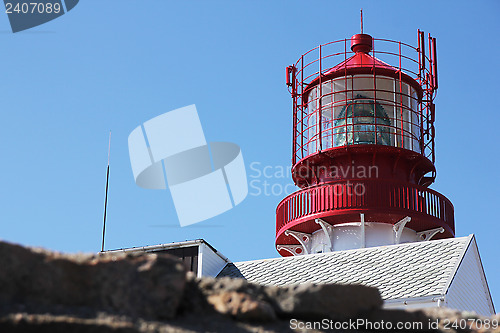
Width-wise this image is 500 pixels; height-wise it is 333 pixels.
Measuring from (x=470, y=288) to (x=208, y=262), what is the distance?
257 inches

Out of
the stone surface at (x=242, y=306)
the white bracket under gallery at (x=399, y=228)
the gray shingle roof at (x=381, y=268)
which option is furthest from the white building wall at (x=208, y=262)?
the stone surface at (x=242, y=306)

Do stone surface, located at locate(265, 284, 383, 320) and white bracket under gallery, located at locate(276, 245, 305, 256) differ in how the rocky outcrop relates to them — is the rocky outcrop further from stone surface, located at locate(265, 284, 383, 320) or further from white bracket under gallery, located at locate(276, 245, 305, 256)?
white bracket under gallery, located at locate(276, 245, 305, 256)

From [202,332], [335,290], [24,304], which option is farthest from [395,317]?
[24,304]

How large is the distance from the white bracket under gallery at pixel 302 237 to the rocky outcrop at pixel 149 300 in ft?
60.4

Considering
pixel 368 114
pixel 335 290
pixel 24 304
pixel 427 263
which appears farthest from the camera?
pixel 368 114

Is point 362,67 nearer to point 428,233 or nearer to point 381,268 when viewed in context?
point 428,233

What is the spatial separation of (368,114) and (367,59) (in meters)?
2.23

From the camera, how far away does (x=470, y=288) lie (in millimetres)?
20047

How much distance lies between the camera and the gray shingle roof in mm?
18391

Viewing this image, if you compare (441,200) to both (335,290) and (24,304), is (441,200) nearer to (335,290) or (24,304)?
(335,290)

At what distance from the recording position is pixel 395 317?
323 inches

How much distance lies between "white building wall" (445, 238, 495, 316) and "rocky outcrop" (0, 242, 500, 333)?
10.3m

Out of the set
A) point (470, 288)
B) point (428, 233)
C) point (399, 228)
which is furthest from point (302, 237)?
point (470, 288)

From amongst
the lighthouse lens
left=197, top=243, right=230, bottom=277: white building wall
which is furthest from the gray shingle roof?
the lighthouse lens
